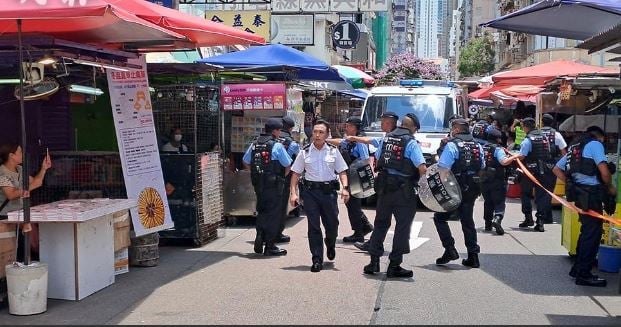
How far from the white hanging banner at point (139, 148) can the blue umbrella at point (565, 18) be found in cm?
447

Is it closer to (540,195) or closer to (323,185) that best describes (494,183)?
(540,195)

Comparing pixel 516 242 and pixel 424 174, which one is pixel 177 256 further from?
pixel 516 242

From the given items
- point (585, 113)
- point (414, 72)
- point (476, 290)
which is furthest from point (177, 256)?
point (414, 72)

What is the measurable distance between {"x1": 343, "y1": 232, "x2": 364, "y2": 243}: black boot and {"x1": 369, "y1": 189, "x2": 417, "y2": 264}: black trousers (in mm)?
2024

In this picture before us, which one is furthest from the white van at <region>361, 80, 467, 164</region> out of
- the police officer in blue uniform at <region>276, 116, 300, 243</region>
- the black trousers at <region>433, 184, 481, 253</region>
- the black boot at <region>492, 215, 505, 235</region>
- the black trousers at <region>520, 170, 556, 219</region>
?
the black trousers at <region>433, 184, 481, 253</region>

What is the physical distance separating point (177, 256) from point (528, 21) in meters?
5.50

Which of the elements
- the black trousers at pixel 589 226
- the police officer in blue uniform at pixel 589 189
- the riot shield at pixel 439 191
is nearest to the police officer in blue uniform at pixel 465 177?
the riot shield at pixel 439 191

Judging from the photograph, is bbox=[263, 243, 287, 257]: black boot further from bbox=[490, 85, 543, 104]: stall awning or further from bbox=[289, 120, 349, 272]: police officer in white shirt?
bbox=[490, 85, 543, 104]: stall awning

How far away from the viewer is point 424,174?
7699 millimetres

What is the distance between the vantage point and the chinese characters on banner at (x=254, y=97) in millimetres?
11125

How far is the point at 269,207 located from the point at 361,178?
132 cm

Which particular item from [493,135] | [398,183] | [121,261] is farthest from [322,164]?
[493,135]

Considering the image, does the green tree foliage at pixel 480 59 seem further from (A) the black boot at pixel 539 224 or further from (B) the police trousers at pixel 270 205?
(B) the police trousers at pixel 270 205

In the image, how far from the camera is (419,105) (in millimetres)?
14516
